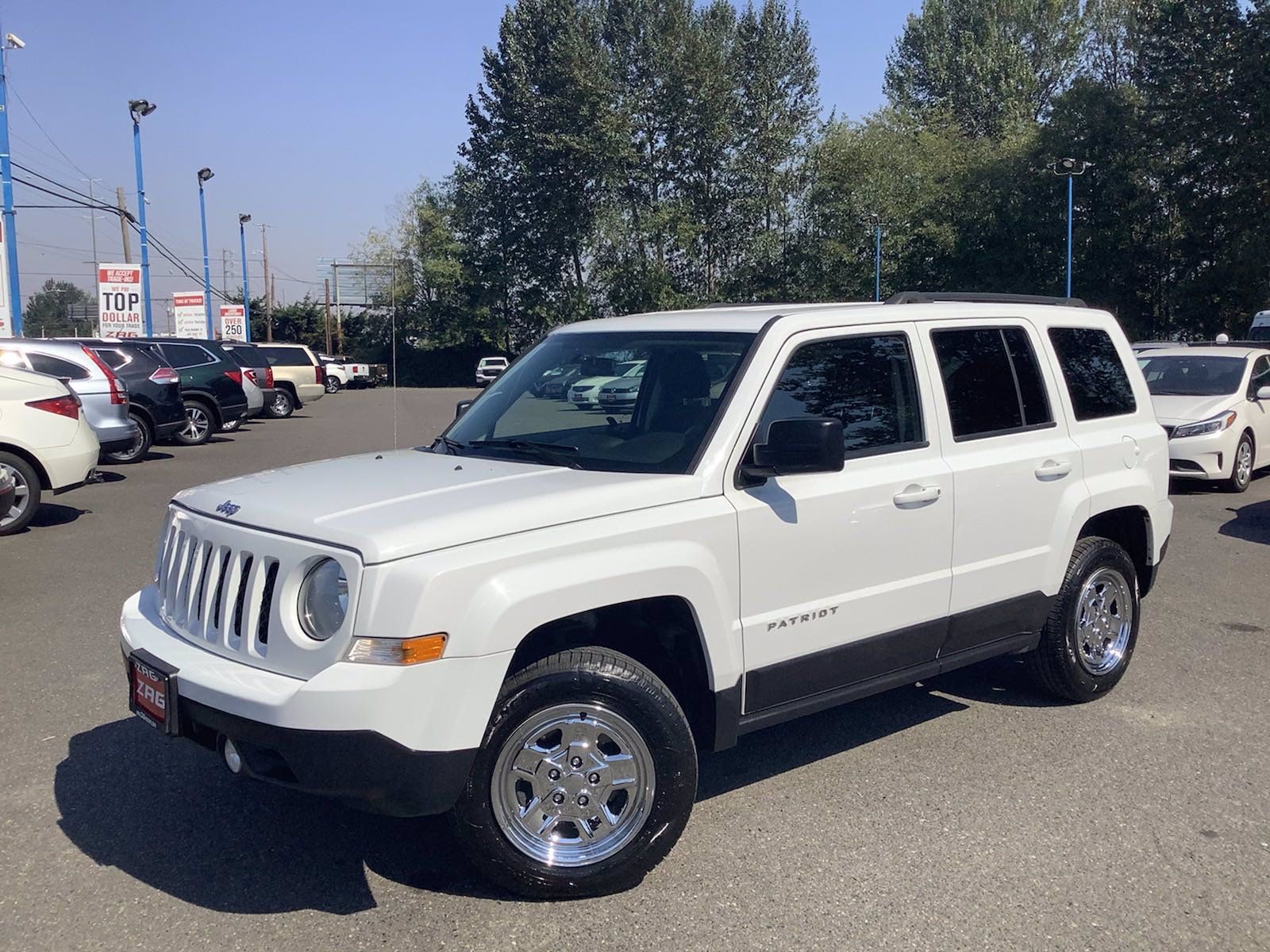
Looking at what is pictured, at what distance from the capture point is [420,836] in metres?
4.13

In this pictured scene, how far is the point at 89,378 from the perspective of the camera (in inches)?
529

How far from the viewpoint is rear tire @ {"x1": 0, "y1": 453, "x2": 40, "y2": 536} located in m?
10.2

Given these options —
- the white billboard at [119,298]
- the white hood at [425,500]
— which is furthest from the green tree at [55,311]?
the white hood at [425,500]

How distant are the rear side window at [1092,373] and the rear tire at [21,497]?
899 cm

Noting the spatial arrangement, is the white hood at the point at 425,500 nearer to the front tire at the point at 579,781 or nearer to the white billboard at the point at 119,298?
the front tire at the point at 579,781

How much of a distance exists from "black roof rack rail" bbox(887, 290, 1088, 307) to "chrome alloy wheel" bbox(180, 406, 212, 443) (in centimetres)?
1712

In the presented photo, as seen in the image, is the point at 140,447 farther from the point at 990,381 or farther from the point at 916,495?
the point at 916,495

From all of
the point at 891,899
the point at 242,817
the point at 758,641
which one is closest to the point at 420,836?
the point at 242,817

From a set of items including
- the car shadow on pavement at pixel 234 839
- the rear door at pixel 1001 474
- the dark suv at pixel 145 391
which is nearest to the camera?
the car shadow on pavement at pixel 234 839

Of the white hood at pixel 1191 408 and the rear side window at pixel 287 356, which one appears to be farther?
the rear side window at pixel 287 356

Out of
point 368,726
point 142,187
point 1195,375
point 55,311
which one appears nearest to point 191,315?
point 142,187

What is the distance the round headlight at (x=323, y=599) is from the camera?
3.37 metres

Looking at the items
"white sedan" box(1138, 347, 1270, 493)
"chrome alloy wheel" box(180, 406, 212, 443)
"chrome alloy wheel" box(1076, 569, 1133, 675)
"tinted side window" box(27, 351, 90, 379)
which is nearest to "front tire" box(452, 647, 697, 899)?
"chrome alloy wheel" box(1076, 569, 1133, 675)

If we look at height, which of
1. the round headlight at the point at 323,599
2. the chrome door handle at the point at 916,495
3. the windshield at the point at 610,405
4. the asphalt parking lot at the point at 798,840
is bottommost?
the asphalt parking lot at the point at 798,840
